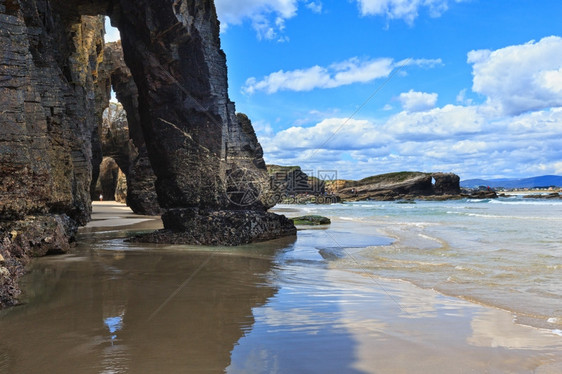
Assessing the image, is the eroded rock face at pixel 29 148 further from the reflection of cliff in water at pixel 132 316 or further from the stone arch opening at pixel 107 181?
Result: the stone arch opening at pixel 107 181

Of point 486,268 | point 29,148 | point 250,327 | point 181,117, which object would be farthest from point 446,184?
point 250,327

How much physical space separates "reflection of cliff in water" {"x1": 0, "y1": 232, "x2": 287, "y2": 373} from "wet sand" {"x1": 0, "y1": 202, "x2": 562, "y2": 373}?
12 mm

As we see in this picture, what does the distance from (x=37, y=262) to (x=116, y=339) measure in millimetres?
4276

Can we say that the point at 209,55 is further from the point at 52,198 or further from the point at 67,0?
the point at 52,198

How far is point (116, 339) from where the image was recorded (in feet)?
10.5

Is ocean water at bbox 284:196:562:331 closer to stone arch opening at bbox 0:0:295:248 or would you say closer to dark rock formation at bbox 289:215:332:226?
stone arch opening at bbox 0:0:295:248

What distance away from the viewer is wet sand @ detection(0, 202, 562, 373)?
9.23ft

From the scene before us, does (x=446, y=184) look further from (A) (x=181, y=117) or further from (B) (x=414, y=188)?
(A) (x=181, y=117)

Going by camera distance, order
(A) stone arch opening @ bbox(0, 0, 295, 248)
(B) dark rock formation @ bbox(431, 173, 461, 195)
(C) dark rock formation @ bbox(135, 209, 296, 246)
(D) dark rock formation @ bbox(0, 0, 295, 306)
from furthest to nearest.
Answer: (B) dark rock formation @ bbox(431, 173, 461, 195)
(C) dark rock formation @ bbox(135, 209, 296, 246)
(A) stone arch opening @ bbox(0, 0, 295, 248)
(D) dark rock formation @ bbox(0, 0, 295, 306)

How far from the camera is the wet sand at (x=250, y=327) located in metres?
2.81

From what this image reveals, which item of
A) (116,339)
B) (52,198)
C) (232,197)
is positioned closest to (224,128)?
(232,197)

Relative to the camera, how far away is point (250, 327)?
3.59 metres

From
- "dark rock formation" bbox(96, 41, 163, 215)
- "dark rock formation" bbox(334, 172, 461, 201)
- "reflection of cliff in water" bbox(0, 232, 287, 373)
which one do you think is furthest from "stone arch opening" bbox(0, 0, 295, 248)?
"dark rock formation" bbox(334, 172, 461, 201)

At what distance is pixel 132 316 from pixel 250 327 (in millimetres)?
1109
